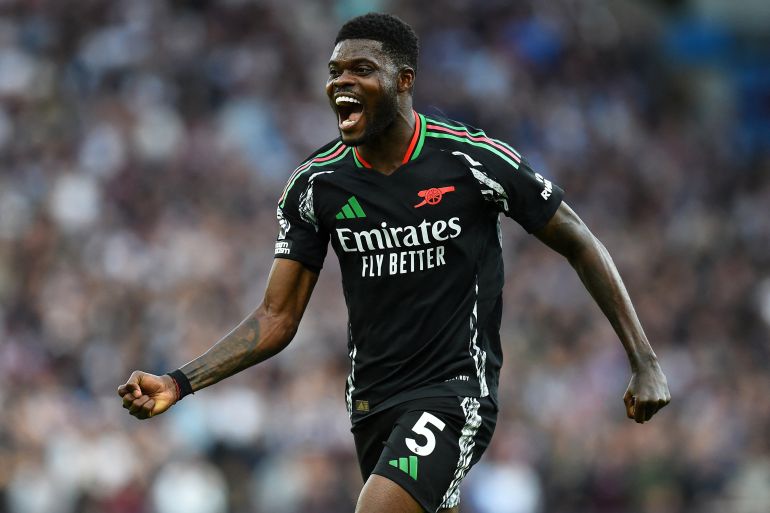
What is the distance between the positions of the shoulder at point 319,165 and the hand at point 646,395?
Answer: 1600mm

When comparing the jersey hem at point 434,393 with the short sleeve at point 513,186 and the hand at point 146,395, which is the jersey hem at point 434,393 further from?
the hand at point 146,395

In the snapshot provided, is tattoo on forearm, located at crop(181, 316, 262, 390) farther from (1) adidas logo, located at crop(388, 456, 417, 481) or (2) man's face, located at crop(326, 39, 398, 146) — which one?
(2) man's face, located at crop(326, 39, 398, 146)

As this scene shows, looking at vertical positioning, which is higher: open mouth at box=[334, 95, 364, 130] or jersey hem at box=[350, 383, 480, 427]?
open mouth at box=[334, 95, 364, 130]

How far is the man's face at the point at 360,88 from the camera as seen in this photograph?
6086mm

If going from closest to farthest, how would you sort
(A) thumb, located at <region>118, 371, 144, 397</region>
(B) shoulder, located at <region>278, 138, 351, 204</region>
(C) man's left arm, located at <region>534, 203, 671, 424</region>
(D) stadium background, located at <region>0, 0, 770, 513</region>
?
(A) thumb, located at <region>118, 371, 144, 397</region>
(C) man's left arm, located at <region>534, 203, 671, 424</region>
(B) shoulder, located at <region>278, 138, 351, 204</region>
(D) stadium background, located at <region>0, 0, 770, 513</region>

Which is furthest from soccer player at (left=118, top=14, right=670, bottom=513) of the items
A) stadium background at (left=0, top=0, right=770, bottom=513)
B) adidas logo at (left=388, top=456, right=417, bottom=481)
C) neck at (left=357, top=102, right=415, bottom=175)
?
stadium background at (left=0, top=0, right=770, bottom=513)

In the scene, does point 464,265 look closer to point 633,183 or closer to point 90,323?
point 90,323

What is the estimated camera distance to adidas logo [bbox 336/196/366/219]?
6238mm

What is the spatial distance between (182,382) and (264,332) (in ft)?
1.62

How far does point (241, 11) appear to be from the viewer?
58.3 feet

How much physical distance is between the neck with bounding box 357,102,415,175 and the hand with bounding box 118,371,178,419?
4.31 feet

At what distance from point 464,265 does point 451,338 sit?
322 mm


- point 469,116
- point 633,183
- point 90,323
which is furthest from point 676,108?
point 90,323

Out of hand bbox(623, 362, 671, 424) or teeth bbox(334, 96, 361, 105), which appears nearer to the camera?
hand bbox(623, 362, 671, 424)
